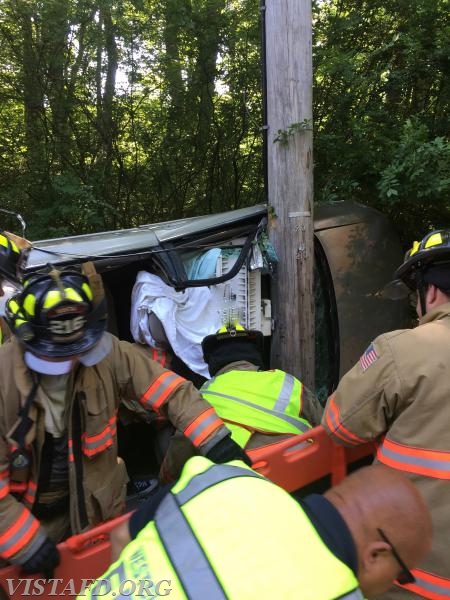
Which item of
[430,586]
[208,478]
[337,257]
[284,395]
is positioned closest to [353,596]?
[208,478]

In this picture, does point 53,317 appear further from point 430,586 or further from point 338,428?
point 430,586

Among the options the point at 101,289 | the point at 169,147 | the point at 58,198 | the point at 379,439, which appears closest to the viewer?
the point at 379,439

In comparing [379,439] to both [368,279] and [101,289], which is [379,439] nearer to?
[101,289]

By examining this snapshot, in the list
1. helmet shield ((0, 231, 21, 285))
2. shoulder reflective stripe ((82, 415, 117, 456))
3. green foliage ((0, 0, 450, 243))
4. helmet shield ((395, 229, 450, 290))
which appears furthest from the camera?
green foliage ((0, 0, 450, 243))

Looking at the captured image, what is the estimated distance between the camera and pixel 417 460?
1.54 metres

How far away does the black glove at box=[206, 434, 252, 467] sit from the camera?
1913mm

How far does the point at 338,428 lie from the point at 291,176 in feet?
6.36

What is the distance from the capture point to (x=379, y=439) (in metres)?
1.79

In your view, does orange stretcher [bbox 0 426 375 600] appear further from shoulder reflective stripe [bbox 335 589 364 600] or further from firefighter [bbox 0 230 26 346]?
firefighter [bbox 0 230 26 346]

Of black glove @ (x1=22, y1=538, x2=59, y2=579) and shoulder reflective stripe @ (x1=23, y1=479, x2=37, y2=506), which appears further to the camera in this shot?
shoulder reflective stripe @ (x1=23, y1=479, x2=37, y2=506)

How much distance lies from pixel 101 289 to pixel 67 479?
82 centimetres

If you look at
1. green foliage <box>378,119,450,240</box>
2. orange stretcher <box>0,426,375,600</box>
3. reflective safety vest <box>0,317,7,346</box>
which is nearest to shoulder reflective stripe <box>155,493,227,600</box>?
orange stretcher <box>0,426,375,600</box>

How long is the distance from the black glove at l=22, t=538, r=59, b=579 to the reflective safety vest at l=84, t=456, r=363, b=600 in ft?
2.40

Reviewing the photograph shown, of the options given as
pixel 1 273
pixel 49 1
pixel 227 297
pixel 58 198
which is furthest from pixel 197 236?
pixel 49 1
